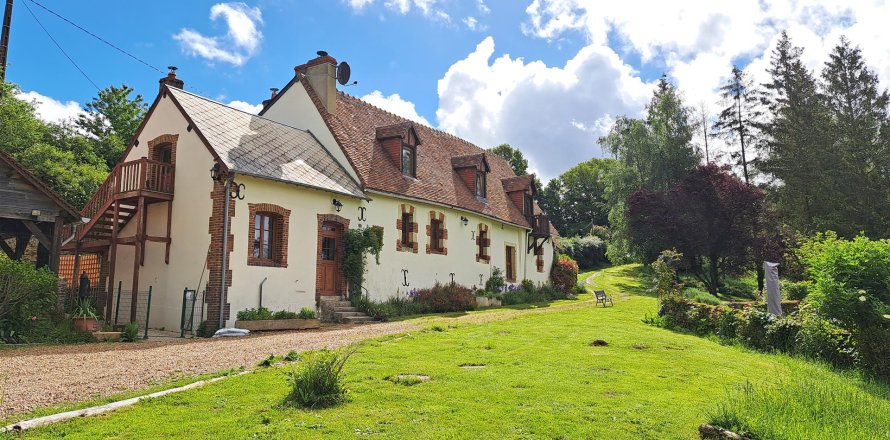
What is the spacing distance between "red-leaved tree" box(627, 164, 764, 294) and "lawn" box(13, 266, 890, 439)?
65.7 feet

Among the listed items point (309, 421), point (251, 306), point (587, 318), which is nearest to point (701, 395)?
point (309, 421)

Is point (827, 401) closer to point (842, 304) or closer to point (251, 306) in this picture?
point (842, 304)

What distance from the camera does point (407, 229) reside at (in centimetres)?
2058

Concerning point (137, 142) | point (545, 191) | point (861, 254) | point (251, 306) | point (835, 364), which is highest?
point (545, 191)

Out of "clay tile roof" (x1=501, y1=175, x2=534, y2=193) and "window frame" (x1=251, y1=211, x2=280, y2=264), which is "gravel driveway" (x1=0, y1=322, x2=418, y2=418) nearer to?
"window frame" (x1=251, y1=211, x2=280, y2=264)

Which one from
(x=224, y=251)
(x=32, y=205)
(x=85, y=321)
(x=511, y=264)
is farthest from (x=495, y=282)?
(x=32, y=205)

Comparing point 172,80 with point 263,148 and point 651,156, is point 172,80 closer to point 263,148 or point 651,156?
point 263,148

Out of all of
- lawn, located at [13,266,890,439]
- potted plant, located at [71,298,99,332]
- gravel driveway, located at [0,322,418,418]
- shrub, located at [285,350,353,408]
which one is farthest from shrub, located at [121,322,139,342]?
shrub, located at [285,350,353,408]

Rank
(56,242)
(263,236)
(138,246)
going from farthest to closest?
(263,236)
(138,246)
(56,242)

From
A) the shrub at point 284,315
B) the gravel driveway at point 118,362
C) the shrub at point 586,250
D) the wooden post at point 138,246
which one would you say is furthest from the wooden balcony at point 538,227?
the shrub at point 586,250

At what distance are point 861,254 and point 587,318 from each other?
6574mm

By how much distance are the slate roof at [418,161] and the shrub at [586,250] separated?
2066cm

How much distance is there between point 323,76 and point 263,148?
4.95 m

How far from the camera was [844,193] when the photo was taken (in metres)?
29.7
